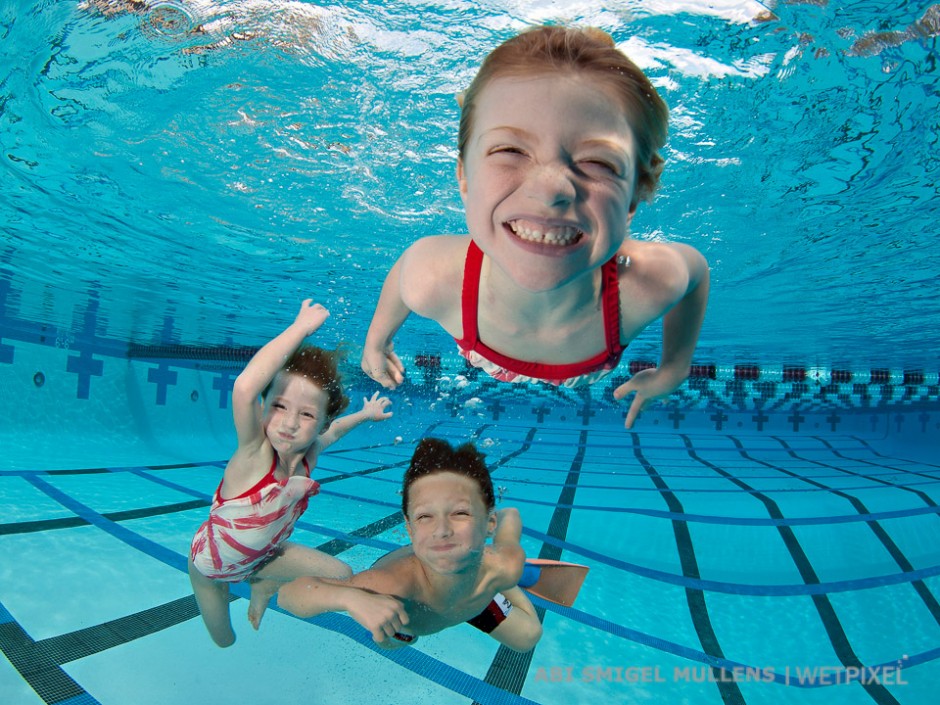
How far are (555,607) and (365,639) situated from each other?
1.83m

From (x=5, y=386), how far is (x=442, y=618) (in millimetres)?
12355

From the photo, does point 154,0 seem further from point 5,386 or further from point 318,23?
point 5,386

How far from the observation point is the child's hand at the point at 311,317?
9.00 ft

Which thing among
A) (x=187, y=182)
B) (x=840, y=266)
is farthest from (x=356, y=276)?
(x=840, y=266)

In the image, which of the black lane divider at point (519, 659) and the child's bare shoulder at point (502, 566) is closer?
the child's bare shoulder at point (502, 566)

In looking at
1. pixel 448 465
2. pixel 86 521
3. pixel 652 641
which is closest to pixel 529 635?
pixel 448 465

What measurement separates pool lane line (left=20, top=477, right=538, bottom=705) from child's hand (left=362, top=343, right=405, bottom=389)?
7.10ft

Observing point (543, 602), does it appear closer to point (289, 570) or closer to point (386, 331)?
point (289, 570)

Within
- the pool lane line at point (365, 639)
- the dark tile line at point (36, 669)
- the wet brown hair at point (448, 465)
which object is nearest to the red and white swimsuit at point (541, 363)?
the wet brown hair at point (448, 465)

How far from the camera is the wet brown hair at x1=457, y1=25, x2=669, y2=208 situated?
1.59m

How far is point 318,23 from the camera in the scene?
11.5 ft

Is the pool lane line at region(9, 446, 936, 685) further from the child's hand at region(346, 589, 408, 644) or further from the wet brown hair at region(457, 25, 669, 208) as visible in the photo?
the wet brown hair at region(457, 25, 669, 208)

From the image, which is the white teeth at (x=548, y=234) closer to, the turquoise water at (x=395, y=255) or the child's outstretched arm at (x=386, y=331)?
the child's outstretched arm at (x=386, y=331)

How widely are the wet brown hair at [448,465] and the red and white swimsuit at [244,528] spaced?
0.78 m
